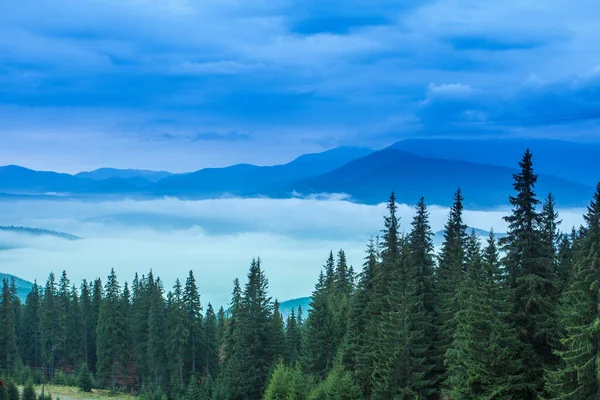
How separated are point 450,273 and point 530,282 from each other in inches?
464

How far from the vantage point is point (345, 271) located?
11006 cm

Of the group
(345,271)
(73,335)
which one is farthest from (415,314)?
(73,335)

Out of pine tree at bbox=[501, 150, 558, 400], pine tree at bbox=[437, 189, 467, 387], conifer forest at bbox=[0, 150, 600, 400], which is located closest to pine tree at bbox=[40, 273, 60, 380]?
conifer forest at bbox=[0, 150, 600, 400]

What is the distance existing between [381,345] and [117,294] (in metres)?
73.6

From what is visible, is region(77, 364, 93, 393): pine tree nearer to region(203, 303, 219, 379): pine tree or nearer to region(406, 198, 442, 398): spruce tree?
region(203, 303, 219, 379): pine tree

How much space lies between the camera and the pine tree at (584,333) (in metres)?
31.1

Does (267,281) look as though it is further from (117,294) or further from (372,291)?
(117,294)

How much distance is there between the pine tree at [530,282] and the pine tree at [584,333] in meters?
4.78

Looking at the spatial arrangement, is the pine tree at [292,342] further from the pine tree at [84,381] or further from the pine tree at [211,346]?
the pine tree at [84,381]

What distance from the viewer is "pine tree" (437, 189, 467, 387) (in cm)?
4531

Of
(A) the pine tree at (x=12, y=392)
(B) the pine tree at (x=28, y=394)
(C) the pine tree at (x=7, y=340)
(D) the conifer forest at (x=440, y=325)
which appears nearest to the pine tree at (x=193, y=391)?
(D) the conifer forest at (x=440, y=325)

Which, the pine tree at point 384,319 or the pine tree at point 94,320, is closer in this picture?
the pine tree at point 384,319

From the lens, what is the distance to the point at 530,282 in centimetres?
3841

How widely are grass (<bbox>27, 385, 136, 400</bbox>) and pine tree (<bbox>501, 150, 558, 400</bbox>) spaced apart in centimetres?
6114
